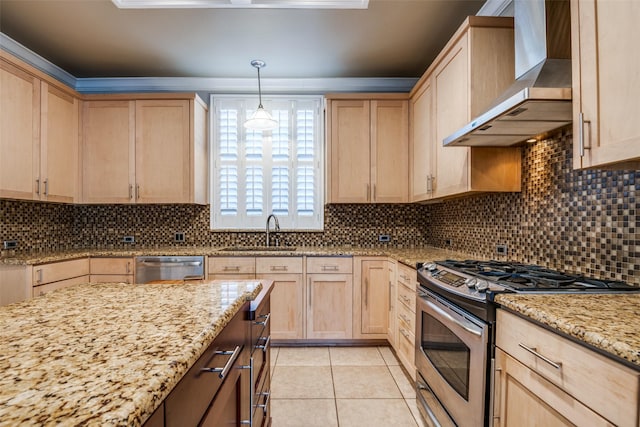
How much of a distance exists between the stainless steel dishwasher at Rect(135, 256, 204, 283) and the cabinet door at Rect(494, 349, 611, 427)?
8.30 feet

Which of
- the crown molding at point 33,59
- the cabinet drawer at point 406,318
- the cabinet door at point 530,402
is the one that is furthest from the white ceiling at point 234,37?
the cabinet door at point 530,402

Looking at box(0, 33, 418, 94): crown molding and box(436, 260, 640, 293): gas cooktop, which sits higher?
box(0, 33, 418, 94): crown molding

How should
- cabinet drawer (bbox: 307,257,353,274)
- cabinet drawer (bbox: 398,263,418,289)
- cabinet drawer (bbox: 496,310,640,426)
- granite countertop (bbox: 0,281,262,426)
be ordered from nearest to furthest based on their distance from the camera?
granite countertop (bbox: 0,281,262,426) < cabinet drawer (bbox: 496,310,640,426) < cabinet drawer (bbox: 398,263,418,289) < cabinet drawer (bbox: 307,257,353,274)

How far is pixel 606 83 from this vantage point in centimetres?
111

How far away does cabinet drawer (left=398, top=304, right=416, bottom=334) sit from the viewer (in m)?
2.32

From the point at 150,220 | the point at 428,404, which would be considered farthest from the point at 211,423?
the point at 150,220

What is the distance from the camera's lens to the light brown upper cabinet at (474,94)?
6.53ft

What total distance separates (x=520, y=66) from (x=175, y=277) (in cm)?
305

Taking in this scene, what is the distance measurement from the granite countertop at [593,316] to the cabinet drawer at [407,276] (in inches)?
41.0

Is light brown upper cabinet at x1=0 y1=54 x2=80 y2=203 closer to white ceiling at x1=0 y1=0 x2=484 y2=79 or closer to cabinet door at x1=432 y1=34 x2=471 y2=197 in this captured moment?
white ceiling at x1=0 y1=0 x2=484 y2=79

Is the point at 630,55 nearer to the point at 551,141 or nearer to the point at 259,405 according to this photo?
the point at 551,141

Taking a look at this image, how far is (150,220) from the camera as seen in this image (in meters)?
3.62

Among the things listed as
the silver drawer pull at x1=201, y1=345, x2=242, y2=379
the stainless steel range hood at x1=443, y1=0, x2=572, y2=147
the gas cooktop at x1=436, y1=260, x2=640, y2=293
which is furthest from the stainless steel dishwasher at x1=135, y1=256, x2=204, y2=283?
the stainless steel range hood at x1=443, y1=0, x2=572, y2=147

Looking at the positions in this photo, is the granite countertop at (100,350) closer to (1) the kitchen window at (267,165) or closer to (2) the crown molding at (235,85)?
(1) the kitchen window at (267,165)
